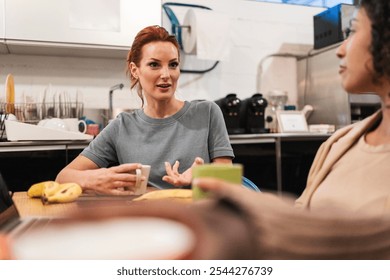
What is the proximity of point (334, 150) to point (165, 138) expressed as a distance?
0.40 metres

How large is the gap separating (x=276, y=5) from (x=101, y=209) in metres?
2.12

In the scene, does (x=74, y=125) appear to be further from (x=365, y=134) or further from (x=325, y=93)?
(x=325, y=93)

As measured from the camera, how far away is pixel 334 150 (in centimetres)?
45

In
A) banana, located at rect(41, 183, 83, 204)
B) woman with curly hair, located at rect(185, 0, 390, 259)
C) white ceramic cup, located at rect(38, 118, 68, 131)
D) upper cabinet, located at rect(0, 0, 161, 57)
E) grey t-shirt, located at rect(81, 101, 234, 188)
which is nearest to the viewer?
woman with curly hair, located at rect(185, 0, 390, 259)

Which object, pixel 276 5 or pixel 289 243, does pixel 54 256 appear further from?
pixel 276 5

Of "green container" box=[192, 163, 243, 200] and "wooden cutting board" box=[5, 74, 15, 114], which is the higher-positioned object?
"wooden cutting board" box=[5, 74, 15, 114]

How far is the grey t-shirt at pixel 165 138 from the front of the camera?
0.76 metres

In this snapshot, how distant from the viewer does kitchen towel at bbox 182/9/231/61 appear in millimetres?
1798

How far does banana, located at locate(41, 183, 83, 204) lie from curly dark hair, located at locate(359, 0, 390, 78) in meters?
0.35

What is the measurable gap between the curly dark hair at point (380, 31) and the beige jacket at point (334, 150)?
0.08 m

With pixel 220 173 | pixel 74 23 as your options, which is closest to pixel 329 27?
pixel 74 23

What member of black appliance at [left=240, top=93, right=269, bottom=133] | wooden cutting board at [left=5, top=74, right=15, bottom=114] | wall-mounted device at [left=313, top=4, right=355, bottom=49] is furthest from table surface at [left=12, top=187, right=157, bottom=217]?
wall-mounted device at [left=313, top=4, right=355, bottom=49]

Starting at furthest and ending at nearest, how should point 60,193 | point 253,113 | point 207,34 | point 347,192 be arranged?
point 207,34
point 253,113
point 60,193
point 347,192

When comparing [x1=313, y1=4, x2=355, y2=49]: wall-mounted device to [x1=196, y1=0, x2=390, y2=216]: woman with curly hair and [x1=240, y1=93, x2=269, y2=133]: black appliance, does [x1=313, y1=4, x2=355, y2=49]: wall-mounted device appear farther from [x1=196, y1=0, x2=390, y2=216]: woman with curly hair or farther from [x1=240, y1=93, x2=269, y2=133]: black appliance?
[x1=196, y1=0, x2=390, y2=216]: woman with curly hair
